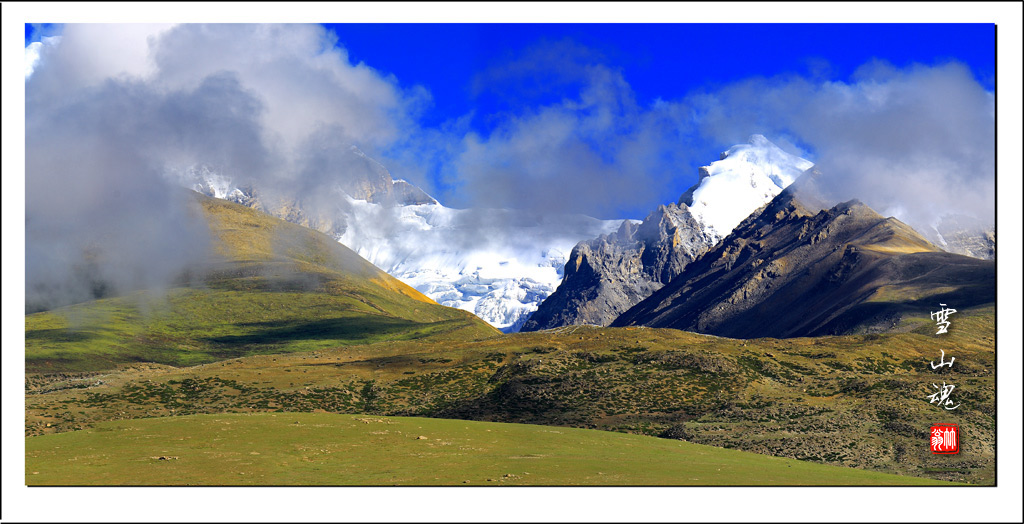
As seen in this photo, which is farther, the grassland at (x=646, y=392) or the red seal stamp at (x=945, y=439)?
the grassland at (x=646, y=392)

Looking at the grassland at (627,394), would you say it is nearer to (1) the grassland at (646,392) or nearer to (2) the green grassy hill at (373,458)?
(1) the grassland at (646,392)

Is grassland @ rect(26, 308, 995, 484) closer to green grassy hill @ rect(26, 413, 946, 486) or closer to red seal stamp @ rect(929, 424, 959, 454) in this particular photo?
red seal stamp @ rect(929, 424, 959, 454)

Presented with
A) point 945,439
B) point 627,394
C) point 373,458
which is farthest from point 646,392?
point 373,458

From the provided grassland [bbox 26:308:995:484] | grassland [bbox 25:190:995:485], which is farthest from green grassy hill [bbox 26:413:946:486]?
grassland [bbox 26:308:995:484]

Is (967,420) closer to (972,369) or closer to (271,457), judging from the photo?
(972,369)

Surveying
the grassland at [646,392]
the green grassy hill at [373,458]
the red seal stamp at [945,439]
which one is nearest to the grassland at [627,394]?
the grassland at [646,392]

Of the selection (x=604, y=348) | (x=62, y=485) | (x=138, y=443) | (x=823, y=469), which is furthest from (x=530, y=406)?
(x=62, y=485)

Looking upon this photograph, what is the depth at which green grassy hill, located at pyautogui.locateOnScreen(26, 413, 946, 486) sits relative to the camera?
138 ft

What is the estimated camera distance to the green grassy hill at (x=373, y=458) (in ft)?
138

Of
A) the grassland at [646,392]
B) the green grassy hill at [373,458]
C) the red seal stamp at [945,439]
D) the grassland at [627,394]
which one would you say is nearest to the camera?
the green grassy hill at [373,458]

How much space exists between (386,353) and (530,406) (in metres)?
43.9

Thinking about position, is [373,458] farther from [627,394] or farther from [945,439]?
[627,394]

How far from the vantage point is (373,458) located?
1881 inches

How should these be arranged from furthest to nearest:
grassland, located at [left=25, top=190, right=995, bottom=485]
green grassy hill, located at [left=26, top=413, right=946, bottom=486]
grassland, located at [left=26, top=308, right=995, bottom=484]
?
1. grassland, located at [left=26, top=308, right=995, bottom=484]
2. grassland, located at [left=25, top=190, right=995, bottom=485]
3. green grassy hill, located at [left=26, top=413, right=946, bottom=486]
